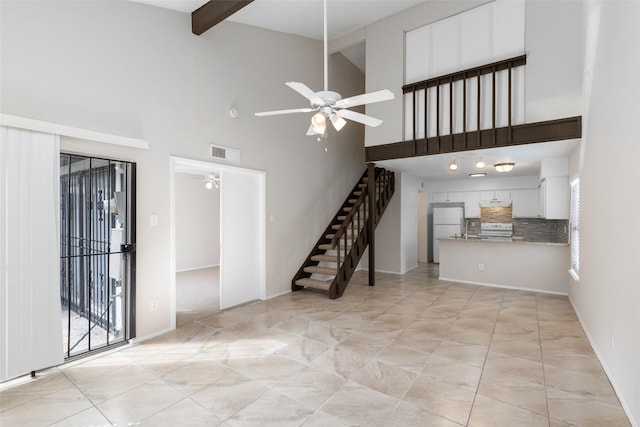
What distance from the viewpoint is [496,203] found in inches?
316

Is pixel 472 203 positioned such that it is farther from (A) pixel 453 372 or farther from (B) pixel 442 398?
(B) pixel 442 398

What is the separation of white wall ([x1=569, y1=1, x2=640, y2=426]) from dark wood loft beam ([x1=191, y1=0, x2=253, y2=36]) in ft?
11.5

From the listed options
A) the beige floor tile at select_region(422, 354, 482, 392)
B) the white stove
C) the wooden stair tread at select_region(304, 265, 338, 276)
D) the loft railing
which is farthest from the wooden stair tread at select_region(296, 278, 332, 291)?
the white stove

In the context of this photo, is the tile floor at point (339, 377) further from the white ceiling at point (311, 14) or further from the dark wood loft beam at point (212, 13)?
the white ceiling at point (311, 14)

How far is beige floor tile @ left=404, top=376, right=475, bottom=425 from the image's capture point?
7.27ft

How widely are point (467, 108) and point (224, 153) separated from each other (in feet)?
12.5

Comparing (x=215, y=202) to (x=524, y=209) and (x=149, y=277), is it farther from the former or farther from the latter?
(x=524, y=209)

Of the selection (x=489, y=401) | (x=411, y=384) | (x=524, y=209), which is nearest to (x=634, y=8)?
(x=489, y=401)

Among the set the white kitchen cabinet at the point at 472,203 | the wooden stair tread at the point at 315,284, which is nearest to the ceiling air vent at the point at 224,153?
the wooden stair tread at the point at 315,284

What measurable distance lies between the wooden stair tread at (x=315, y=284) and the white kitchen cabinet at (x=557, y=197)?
13.4 ft

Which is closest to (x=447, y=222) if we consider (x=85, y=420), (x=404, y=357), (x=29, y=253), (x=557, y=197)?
(x=557, y=197)

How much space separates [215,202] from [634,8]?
8089 millimetres

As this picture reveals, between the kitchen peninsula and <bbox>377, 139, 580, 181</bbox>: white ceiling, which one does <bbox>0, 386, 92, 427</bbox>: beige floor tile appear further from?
the kitchen peninsula

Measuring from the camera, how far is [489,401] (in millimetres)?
2354
